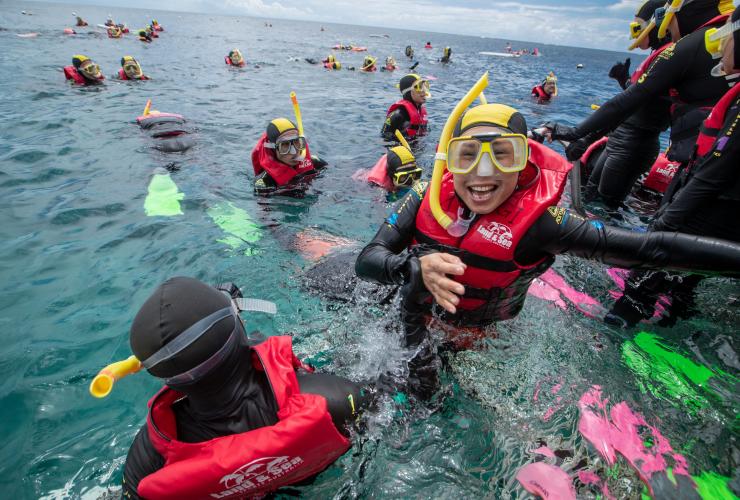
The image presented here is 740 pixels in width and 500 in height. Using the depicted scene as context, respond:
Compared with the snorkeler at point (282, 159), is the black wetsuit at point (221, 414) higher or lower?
higher

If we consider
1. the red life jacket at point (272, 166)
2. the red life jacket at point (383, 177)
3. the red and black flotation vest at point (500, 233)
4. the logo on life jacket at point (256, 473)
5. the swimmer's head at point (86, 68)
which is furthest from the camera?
the swimmer's head at point (86, 68)

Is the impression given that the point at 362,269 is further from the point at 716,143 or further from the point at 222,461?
the point at 716,143

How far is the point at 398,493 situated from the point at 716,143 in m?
3.23

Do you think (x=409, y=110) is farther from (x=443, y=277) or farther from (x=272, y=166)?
(x=443, y=277)

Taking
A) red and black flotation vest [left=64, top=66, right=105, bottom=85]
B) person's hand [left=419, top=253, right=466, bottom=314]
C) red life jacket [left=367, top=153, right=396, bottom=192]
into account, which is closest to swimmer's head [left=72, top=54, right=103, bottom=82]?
red and black flotation vest [left=64, top=66, right=105, bottom=85]

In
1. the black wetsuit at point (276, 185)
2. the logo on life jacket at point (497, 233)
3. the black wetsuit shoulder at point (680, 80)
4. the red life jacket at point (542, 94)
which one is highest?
the black wetsuit shoulder at point (680, 80)

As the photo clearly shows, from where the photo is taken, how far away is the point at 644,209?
20.0 ft

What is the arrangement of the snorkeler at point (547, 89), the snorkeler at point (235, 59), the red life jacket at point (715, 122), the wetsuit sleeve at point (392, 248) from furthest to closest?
1. the snorkeler at point (235, 59)
2. the snorkeler at point (547, 89)
3. the red life jacket at point (715, 122)
4. the wetsuit sleeve at point (392, 248)

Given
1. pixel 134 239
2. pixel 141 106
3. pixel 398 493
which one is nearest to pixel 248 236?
pixel 134 239

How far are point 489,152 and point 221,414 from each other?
200 centimetres

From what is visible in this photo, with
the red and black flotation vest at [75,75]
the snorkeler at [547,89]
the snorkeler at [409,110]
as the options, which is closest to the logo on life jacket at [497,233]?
the snorkeler at [409,110]

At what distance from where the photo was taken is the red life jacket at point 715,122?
266 cm

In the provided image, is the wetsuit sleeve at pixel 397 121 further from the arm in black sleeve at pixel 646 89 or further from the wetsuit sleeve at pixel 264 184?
the arm in black sleeve at pixel 646 89

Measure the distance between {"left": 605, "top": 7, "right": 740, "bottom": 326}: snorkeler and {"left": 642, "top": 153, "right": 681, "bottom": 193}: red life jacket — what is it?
370cm
